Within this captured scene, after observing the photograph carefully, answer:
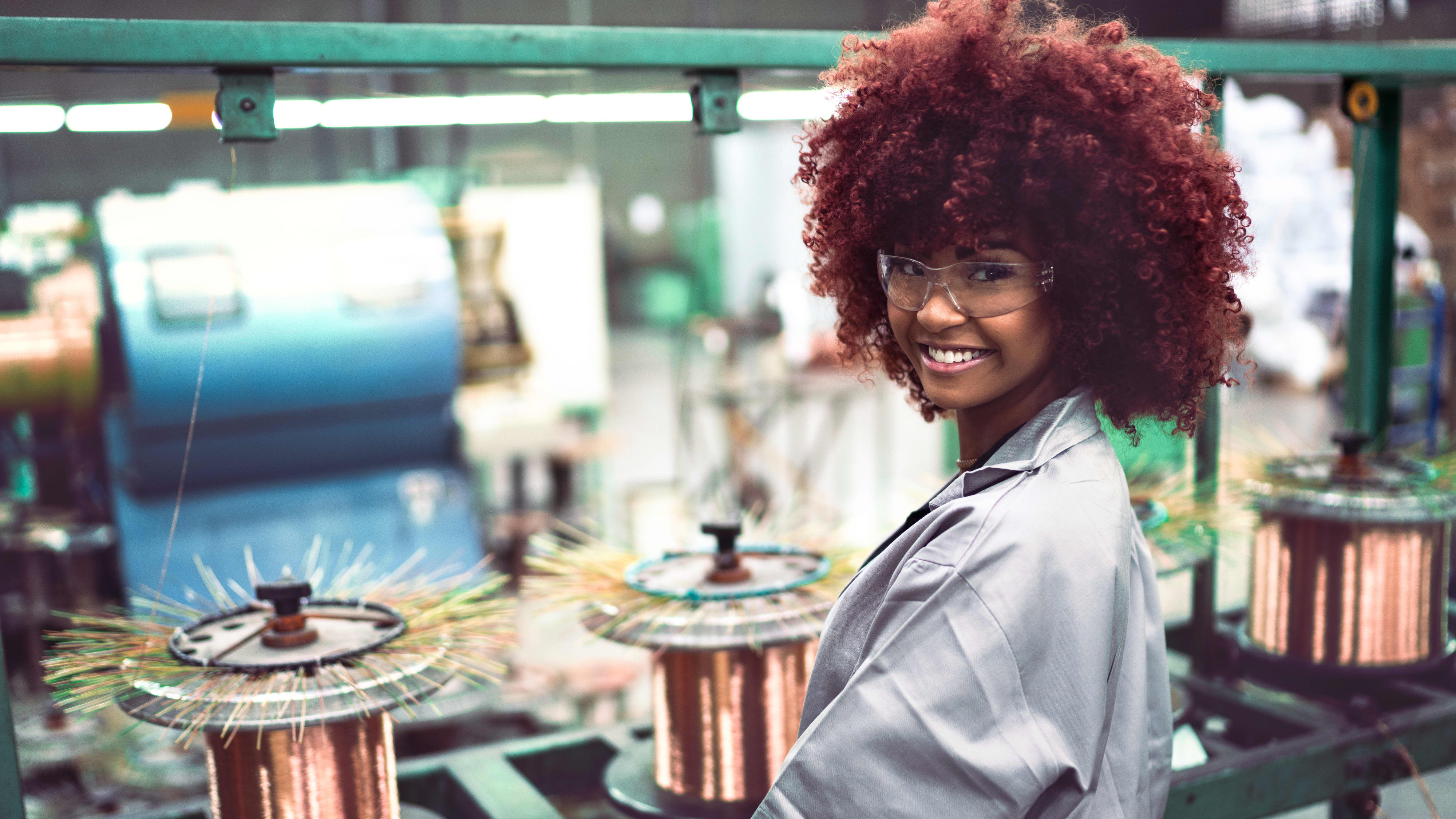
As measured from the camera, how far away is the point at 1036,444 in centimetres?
108

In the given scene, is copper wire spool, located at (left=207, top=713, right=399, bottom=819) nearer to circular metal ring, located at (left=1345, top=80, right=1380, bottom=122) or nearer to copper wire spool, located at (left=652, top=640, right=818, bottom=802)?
copper wire spool, located at (left=652, top=640, right=818, bottom=802)

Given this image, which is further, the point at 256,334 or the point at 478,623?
the point at 256,334

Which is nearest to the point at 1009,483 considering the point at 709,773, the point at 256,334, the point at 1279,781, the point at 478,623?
the point at 709,773

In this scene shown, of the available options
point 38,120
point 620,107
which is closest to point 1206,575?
point 620,107

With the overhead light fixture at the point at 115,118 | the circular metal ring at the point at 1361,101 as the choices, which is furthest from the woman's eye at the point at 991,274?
the circular metal ring at the point at 1361,101

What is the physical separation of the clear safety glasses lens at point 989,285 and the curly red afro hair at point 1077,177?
24mm

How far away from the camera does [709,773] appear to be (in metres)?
1.51

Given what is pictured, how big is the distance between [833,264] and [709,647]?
19.6 inches

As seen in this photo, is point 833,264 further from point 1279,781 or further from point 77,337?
point 77,337

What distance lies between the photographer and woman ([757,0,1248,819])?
0.96 metres

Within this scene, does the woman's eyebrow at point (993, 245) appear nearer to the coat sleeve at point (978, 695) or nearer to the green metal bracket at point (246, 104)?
the coat sleeve at point (978, 695)

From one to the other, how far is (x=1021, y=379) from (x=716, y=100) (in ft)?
2.20

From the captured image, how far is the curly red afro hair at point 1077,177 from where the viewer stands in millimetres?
1082

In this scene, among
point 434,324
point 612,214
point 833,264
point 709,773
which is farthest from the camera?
point 612,214
